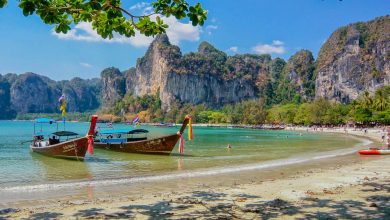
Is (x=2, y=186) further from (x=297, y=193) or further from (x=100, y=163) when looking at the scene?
(x=297, y=193)

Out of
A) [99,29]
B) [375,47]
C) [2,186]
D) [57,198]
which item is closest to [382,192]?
[99,29]

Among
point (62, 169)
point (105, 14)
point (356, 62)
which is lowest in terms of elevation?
point (62, 169)

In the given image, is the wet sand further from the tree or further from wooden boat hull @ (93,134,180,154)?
wooden boat hull @ (93,134,180,154)

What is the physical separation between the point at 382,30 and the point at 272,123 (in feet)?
261

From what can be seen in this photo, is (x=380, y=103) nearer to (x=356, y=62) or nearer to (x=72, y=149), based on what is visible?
(x=72, y=149)

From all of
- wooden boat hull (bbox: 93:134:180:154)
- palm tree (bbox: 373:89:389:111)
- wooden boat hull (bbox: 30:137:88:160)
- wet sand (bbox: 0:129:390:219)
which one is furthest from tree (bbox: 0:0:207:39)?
palm tree (bbox: 373:89:389:111)

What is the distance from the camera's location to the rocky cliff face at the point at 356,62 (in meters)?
165

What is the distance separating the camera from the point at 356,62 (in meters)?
175

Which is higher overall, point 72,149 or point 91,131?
point 91,131

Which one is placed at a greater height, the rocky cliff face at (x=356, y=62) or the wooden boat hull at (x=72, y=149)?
the rocky cliff face at (x=356, y=62)

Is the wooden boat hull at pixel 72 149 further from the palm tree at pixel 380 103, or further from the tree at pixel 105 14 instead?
the palm tree at pixel 380 103

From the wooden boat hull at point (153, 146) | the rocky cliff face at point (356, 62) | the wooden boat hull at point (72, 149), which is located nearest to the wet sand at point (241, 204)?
the wooden boat hull at point (72, 149)

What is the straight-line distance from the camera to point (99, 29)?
5852mm

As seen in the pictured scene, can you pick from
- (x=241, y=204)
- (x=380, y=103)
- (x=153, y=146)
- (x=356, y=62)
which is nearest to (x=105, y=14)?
(x=241, y=204)
